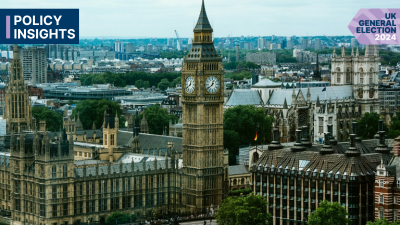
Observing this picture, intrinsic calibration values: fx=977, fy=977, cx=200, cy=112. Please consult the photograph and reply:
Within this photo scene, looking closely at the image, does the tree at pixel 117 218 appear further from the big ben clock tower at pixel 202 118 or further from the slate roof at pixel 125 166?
the big ben clock tower at pixel 202 118

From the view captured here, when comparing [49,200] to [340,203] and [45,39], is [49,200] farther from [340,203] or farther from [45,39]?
[45,39]

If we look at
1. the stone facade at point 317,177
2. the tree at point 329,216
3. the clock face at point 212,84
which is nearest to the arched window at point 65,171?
the clock face at point 212,84

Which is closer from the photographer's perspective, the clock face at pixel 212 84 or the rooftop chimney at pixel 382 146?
the rooftop chimney at pixel 382 146

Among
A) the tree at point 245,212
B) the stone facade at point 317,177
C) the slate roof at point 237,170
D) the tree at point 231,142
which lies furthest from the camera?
the tree at point 231,142

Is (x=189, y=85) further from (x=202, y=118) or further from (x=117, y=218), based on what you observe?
(x=117, y=218)

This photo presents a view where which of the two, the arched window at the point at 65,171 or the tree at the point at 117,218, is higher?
the arched window at the point at 65,171

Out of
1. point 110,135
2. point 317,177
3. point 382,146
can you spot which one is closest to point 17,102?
point 110,135
